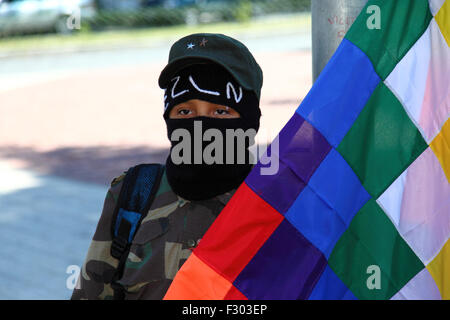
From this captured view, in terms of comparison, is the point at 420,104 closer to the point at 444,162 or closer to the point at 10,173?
the point at 444,162

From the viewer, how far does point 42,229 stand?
6902 millimetres

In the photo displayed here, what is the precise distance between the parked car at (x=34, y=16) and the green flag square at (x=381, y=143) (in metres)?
24.2

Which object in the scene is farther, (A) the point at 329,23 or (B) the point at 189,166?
(A) the point at 329,23

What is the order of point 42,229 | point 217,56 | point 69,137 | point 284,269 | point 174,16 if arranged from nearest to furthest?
point 284,269, point 217,56, point 42,229, point 69,137, point 174,16

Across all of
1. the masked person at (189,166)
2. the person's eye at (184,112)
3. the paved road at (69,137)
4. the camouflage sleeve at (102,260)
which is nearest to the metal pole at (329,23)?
the masked person at (189,166)

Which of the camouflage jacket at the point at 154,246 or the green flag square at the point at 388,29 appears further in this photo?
the camouflage jacket at the point at 154,246

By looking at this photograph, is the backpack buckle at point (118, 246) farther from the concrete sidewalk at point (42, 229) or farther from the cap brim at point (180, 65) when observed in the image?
the concrete sidewalk at point (42, 229)

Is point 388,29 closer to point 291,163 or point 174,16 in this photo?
point 291,163

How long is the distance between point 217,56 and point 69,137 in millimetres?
8962

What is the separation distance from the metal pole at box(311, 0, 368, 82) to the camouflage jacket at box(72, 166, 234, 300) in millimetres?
601

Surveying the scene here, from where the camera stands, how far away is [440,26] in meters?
2.23

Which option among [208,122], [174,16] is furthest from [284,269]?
[174,16]

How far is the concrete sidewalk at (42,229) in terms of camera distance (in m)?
5.66

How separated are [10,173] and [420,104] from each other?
7.57 meters
